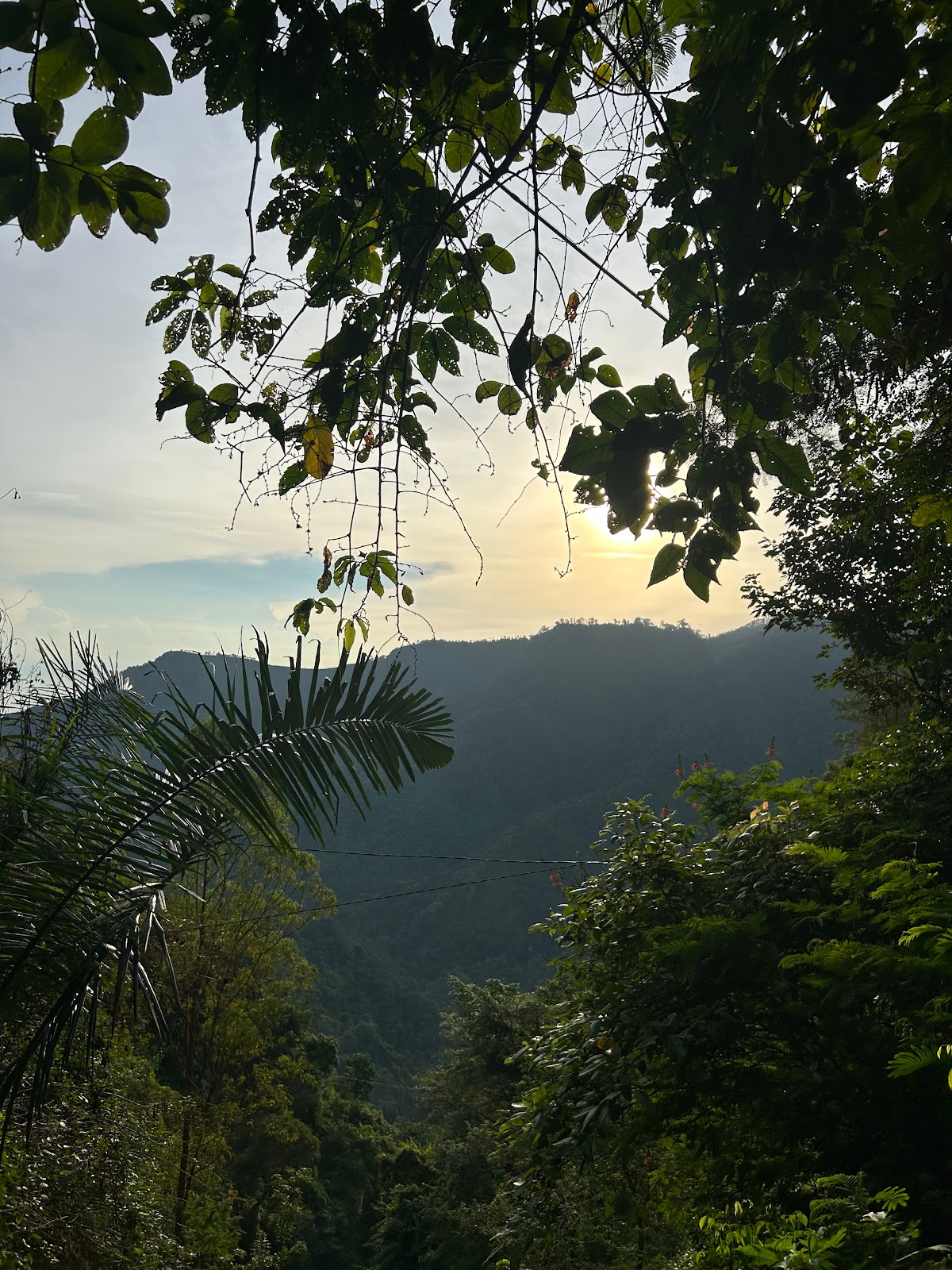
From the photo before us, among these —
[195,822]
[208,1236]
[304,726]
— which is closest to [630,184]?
[304,726]

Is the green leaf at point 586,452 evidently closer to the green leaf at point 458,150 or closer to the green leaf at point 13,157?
the green leaf at point 458,150

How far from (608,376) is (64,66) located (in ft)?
2.73

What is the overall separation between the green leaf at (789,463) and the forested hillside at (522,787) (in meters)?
52.9

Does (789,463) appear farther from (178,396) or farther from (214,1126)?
(214,1126)

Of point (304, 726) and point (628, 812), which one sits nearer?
point (304, 726)

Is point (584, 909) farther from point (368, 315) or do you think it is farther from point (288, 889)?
point (288, 889)

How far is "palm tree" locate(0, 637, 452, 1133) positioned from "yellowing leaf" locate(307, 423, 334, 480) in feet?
3.43

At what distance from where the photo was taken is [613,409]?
1.09 m

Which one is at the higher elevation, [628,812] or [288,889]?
[628,812]

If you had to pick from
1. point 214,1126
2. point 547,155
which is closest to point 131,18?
point 547,155

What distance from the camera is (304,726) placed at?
2518 millimetres

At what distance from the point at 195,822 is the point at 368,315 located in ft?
5.00

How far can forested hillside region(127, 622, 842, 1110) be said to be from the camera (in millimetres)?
58094

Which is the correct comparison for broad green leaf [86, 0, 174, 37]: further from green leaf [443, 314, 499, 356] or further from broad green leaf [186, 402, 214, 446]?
green leaf [443, 314, 499, 356]
